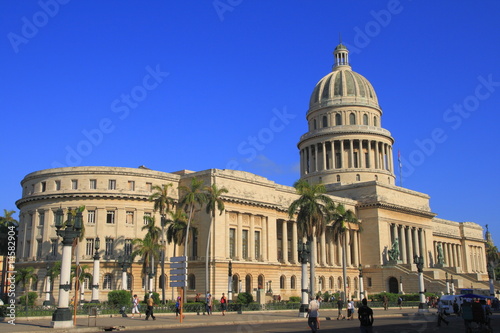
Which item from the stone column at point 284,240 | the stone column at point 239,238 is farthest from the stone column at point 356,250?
the stone column at point 239,238

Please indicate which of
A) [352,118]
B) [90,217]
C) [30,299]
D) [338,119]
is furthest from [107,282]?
[352,118]

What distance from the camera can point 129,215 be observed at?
223 ft

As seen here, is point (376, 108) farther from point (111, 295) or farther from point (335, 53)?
point (111, 295)

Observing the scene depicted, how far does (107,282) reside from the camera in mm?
64625

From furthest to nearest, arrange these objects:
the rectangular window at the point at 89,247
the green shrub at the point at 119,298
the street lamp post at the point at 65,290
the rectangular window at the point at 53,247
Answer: the rectangular window at the point at 53,247 → the rectangular window at the point at 89,247 → the green shrub at the point at 119,298 → the street lamp post at the point at 65,290

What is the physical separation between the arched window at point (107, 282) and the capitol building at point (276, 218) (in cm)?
12

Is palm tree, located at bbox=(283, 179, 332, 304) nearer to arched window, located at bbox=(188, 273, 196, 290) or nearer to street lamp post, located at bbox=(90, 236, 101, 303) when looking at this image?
arched window, located at bbox=(188, 273, 196, 290)

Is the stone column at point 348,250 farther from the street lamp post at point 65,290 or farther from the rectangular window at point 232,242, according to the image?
the street lamp post at point 65,290

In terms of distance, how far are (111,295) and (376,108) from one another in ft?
240

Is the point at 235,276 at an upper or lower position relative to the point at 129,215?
lower

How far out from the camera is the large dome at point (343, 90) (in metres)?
108

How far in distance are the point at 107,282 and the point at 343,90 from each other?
6270cm

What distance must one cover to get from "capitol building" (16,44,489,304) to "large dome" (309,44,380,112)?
0.22m

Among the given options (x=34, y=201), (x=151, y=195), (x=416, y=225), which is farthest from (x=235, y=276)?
(x=416, y=225)
